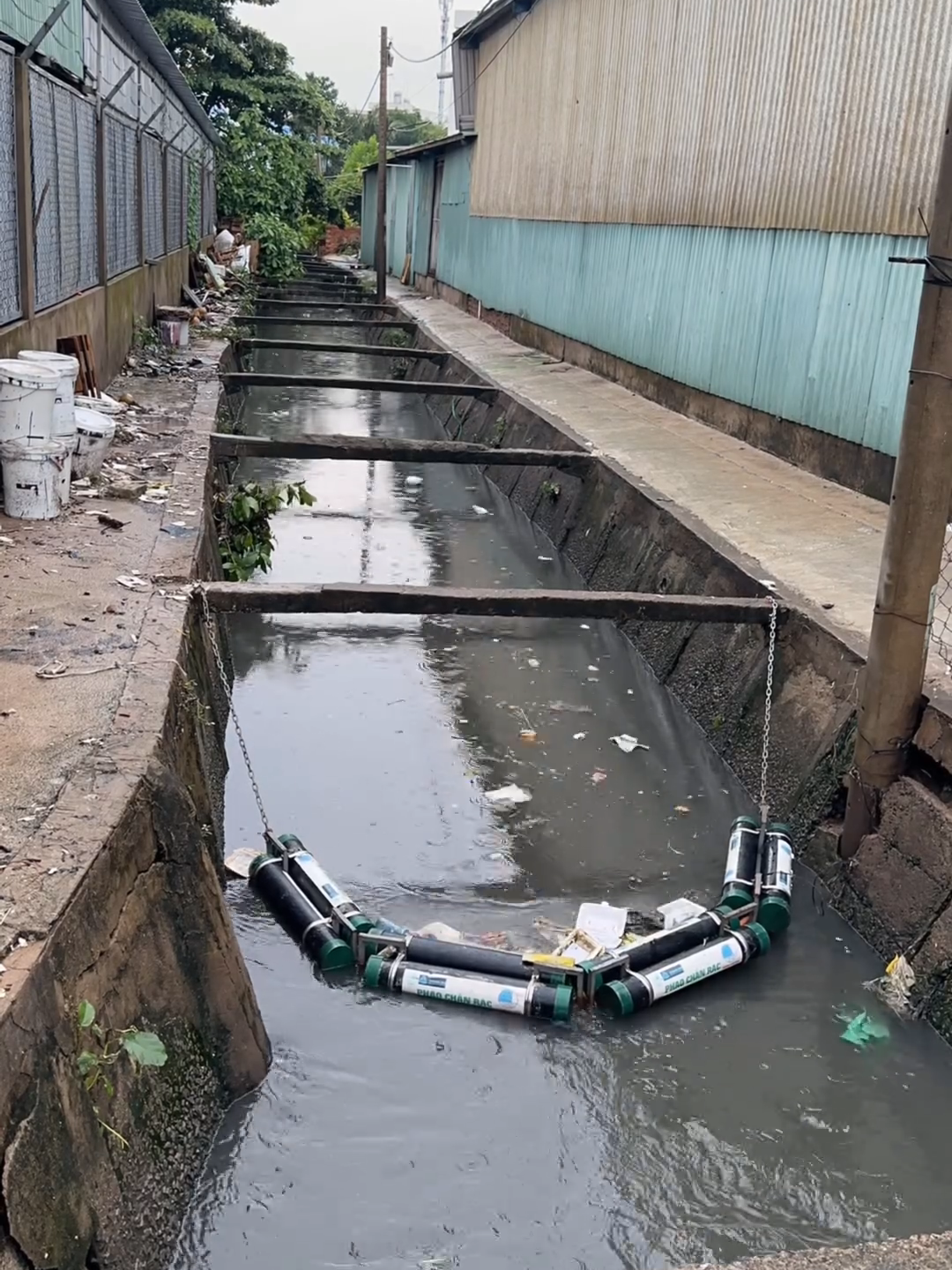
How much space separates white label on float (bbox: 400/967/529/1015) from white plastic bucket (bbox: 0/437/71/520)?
3.55m

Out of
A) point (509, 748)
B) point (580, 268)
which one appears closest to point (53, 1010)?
point (509, 748)

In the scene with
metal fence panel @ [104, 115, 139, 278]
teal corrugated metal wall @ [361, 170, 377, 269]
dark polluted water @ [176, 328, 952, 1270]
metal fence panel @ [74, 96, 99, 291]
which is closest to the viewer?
dark polluted water @ [176, 328, 952, 1270]

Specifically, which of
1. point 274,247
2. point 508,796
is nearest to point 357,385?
point 508,796

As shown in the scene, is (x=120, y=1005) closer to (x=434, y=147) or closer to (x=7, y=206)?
(x=7, y=206)

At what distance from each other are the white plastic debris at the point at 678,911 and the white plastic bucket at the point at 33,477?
385cm

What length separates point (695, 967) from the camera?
167 inches

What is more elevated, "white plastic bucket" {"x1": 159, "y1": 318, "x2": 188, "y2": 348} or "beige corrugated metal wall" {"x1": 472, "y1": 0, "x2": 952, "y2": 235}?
"beige corrugated metal wall" {"x1": 472, "y1": 0, "x2": 952, "y2": 235}

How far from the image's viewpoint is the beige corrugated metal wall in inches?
319

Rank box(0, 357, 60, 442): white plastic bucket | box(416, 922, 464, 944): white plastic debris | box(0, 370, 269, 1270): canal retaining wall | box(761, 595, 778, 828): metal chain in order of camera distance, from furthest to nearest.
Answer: box(0, 357, 60, 442): white plastic bucket, box(761, 595, 778, 828): metal chain, box(416, 922, 464, 944): white plastic debris, box(0, 370, 269, 1270): canal retaining wall

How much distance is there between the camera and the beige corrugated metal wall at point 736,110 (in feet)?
26.6

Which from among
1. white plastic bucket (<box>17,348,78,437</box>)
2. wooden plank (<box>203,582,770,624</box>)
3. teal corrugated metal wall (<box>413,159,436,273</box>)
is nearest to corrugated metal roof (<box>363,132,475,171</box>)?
teal corrugated metal wall (<box>413,159,436,273</box>)

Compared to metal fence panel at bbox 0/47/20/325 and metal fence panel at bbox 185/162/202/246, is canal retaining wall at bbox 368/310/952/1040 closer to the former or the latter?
metal fence panel at bbox 0/47/20/325

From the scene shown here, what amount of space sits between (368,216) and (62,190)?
34871mm

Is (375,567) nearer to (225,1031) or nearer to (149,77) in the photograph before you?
(225,1031)
